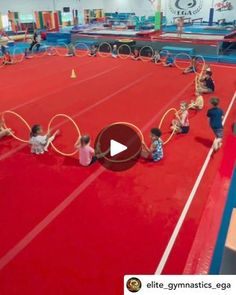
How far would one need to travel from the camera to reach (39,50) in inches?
661

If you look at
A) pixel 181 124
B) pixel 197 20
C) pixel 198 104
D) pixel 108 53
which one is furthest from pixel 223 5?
pixel 181 124

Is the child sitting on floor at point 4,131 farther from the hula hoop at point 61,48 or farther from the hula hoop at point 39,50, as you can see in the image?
the hula hoop at point 61,48

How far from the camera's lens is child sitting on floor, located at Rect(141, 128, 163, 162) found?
5.09 m

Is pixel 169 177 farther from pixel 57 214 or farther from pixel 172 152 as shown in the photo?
pixel 57 214

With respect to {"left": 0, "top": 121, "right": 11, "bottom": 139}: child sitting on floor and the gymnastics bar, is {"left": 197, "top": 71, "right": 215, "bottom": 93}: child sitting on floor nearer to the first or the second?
{"left": 0, "top": 121, "right": 11, "bottom": 139}: child sitting on floor

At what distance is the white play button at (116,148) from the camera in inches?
223

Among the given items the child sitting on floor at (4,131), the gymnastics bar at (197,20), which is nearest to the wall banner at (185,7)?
the gymnastics bar at (197,20)

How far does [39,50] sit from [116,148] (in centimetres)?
1333

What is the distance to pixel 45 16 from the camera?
84.7 feet

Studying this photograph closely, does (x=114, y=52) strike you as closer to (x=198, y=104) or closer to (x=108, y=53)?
(x=108, y=53)

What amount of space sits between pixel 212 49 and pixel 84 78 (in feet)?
24.2

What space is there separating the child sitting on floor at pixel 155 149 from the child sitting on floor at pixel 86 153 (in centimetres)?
85

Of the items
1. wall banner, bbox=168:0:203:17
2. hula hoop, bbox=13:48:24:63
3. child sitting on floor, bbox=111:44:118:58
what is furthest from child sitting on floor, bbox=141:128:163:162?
wall banner, bbox=168:0:203:17

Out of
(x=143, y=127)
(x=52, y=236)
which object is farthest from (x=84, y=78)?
(x=52, y=236)
